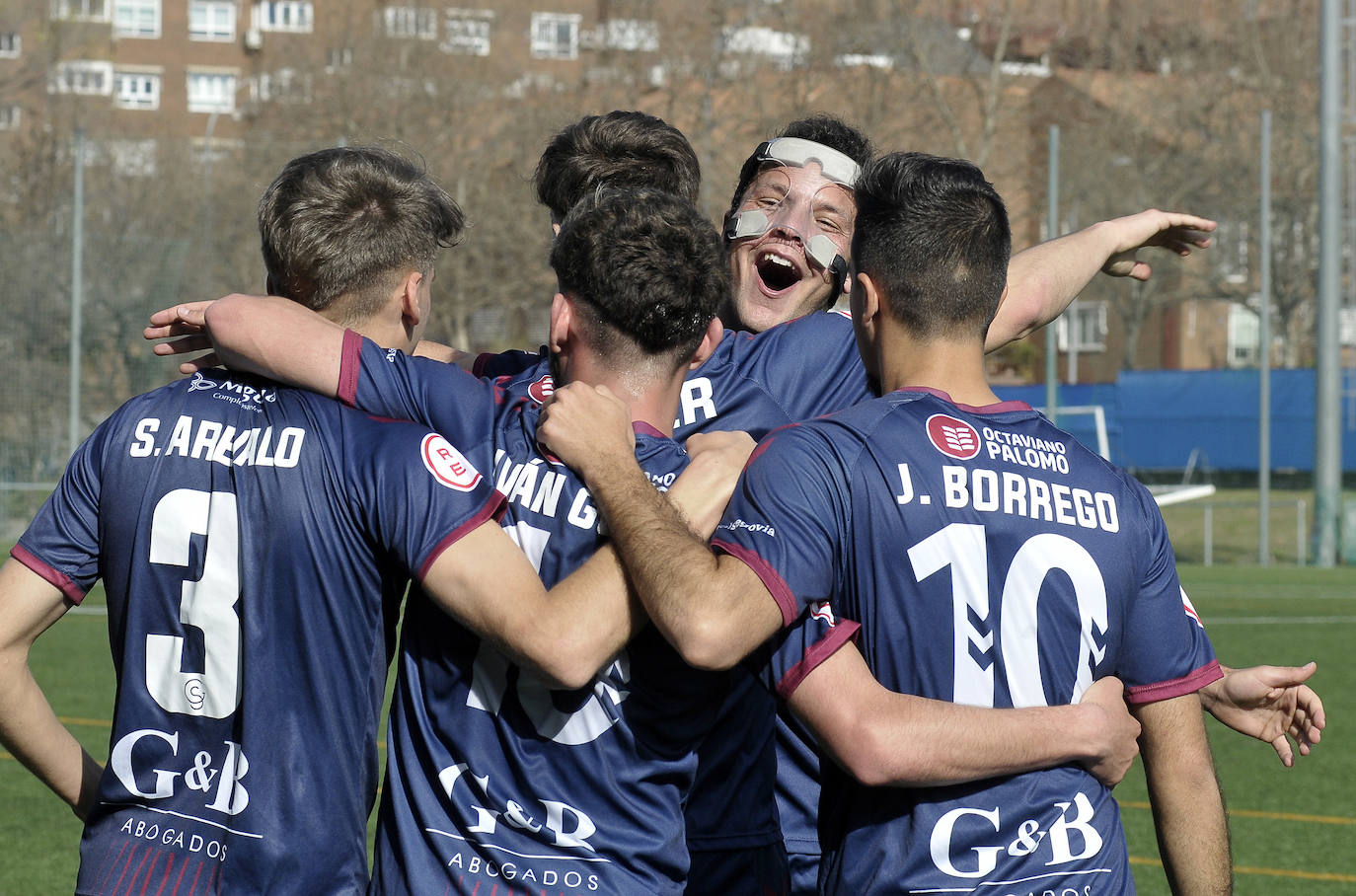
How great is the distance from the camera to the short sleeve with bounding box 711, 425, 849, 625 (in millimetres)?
2486

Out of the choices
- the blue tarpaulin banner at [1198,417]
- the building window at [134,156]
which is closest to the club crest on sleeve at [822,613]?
the blue tarpaulin banner at [1198,417]

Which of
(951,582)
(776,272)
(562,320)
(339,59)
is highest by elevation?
(339,59)

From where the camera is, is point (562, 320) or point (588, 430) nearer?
point (588, 430)

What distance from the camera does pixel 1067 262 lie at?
3.70 metres

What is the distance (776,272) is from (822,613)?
1.60 m

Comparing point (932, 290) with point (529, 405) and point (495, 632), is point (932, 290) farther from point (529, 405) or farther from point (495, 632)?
point (495, 632)

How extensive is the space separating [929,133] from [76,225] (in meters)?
18.8

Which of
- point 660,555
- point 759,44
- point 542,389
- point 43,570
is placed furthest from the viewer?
point 759,44

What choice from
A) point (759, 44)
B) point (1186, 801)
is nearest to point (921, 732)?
point (1186, 801)

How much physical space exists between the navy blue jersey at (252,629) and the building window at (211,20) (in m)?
65.9

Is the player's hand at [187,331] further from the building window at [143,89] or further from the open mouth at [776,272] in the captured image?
the building window at [143,89]

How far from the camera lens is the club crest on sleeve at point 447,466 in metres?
2.57

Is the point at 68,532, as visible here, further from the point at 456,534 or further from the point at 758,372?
the point at 758,372

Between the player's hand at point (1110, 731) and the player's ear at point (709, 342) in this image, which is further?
the player's ear at point (709, 342)
